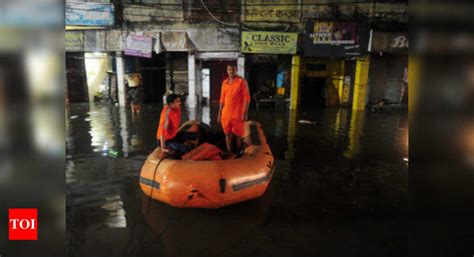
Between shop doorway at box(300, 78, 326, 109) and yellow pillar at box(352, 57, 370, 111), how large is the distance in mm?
1855

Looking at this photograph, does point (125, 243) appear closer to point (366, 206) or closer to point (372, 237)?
point (372, 237)

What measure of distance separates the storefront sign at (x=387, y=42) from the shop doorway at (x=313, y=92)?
322cm

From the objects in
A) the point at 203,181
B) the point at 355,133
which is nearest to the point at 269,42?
the point at 355,133

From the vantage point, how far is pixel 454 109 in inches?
70.3

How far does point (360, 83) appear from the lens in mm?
15562

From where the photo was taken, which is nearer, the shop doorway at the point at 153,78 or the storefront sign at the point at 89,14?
the storefront sign at the point at 89,14

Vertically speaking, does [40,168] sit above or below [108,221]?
above

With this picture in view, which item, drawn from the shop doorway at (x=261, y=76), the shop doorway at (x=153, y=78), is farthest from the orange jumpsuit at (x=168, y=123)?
the shop doorway at (x=153, y=78)

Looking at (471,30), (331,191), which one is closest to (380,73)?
(331,191)

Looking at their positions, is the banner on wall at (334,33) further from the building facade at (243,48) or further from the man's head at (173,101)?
the man's head at (173,101)

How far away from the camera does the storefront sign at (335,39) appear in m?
14.7

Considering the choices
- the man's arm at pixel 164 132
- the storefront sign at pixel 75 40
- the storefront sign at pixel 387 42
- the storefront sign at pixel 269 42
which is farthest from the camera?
the storefront sign at pixel 75 40

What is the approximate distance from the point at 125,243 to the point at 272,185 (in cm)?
255

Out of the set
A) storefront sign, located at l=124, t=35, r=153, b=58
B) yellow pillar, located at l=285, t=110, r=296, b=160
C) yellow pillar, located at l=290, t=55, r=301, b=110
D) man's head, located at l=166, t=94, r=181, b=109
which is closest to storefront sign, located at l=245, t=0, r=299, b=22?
yellow pillar, located at l=290, t=55, r=301, b=110
